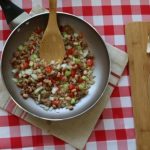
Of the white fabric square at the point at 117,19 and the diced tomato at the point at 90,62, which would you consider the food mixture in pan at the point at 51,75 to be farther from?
the white fabric square at the point at 117,19

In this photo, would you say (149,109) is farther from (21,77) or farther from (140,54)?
(21,77)

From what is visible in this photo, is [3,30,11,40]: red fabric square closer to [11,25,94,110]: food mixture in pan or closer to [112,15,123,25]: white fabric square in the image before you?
[11,25,94,110]: food mixture in pan

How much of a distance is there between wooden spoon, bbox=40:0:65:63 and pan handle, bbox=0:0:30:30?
74 millimetres

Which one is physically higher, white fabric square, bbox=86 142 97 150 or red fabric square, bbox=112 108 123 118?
red fabric square, bbox=112 108 123 118

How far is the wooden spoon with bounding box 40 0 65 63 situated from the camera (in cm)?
110

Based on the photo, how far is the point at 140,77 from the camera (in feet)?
3.80

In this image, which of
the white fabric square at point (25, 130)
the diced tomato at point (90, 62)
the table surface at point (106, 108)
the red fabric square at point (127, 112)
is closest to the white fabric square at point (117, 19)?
the table surface at point (106, 108)

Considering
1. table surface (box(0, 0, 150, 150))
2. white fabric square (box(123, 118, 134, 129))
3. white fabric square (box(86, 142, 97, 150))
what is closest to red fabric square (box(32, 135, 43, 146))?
table surface (box(0, 0, 150, 150))

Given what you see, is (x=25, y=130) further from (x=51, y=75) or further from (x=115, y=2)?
(x=115, y=2)

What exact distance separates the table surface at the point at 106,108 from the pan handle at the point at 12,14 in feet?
0.10

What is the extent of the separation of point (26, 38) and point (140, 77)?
31 cm

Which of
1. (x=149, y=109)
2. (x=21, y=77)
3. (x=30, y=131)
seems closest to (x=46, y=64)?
(x=21, y=77)

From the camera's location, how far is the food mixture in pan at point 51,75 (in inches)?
43.6

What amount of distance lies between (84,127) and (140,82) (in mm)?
188
